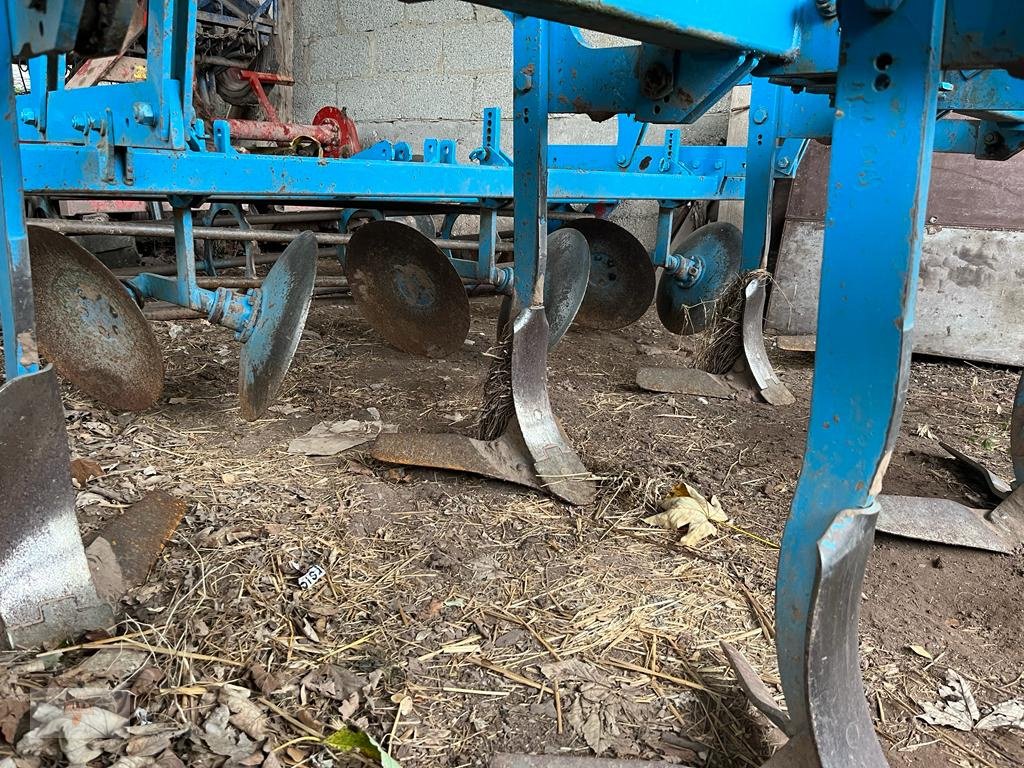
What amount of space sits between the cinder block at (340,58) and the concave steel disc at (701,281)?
13.6 ft

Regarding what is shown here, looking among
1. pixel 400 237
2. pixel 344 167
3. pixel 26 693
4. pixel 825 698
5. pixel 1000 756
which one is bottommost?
pixel 1000 756

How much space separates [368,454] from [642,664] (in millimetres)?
1109

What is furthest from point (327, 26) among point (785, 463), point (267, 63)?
point (785, 463)

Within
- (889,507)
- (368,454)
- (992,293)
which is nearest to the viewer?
(889,507)

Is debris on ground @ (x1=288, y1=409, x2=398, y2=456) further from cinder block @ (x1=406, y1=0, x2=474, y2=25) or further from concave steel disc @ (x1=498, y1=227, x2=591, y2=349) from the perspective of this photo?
cinder block @ (x1=406, y1=0, x2=474, y2=25)

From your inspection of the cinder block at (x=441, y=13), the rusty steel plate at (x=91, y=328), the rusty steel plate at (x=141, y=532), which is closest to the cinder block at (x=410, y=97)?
the cinder block at (x=441, y=13)

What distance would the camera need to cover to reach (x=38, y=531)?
4.48ft

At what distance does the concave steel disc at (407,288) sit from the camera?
10.1 feet

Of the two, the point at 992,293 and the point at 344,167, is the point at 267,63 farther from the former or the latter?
the point at 992,293

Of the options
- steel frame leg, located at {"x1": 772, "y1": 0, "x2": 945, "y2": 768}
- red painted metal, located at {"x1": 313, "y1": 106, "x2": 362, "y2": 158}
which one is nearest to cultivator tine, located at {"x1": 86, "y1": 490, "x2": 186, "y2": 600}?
steel frame leg, located at {"x1": 772, "y1": 0, "x2": 945, "y2": 768}

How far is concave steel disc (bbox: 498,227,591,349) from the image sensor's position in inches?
111

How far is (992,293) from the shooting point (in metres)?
3.87

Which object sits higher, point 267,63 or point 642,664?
point 267,63

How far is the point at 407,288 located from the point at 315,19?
5.04m
